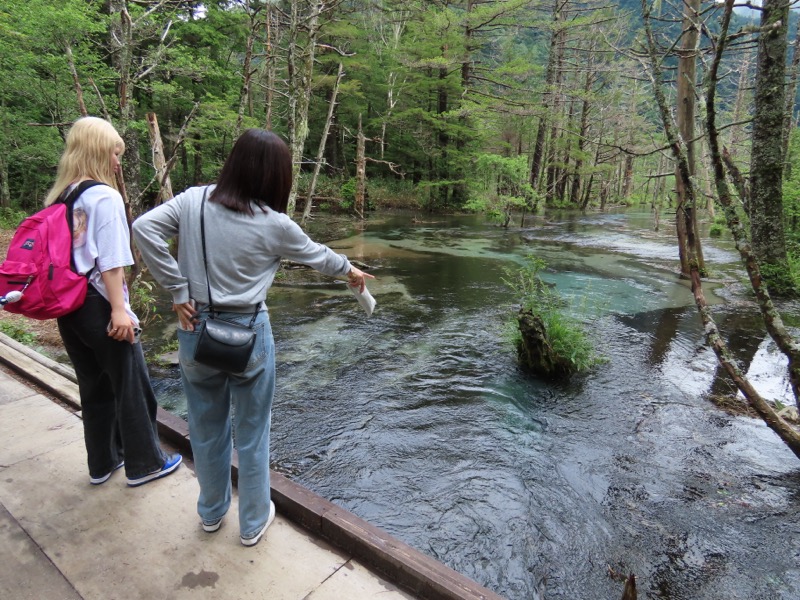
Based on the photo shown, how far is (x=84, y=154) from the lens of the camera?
208 cm

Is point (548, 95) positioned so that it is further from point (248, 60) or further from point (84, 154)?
point (84, 154)

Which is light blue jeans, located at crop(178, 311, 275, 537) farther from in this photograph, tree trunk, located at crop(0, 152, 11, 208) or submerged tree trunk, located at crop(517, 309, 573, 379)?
tree trunk, located at crop(0, 152, 11, 208)

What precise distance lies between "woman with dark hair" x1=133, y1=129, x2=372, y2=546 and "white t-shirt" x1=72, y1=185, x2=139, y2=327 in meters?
0.40

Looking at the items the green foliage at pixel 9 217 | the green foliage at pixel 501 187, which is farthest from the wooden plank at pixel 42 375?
the green foliage at pixel 501 187

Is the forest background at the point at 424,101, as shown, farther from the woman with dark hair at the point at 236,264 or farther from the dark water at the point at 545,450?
the woman with dark hair at the point at 236,264

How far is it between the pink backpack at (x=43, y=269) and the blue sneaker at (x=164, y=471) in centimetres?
95

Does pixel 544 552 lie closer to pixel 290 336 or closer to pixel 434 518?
pixel 434 518

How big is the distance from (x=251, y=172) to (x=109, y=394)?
57.4 inches

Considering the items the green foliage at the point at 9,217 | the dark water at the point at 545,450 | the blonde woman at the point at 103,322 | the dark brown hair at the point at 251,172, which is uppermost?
the dark brown hair at the point at 251,172

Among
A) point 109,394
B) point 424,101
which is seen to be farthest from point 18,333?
point 424,101

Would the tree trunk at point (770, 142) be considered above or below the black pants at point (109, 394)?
above

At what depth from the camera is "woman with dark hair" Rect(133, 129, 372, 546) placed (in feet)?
5.79

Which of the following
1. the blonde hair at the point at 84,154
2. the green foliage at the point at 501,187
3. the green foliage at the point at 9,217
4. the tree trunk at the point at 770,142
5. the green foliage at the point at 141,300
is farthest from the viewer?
the green foliage at the point at 501,187

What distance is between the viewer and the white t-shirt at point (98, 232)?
2043 mm
